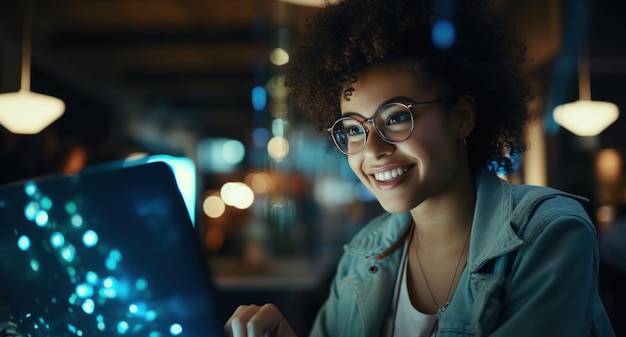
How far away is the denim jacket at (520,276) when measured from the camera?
2.56 ft

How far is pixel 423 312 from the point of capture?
1016 mm

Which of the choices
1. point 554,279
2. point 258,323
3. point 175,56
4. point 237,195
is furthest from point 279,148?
point 554,279

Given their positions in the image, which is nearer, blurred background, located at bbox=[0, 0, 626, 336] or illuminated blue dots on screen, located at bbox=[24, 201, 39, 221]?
illuminated blue dots on screen, located at bbox=[24, 201, 39, 221]

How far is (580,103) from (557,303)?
1.23m

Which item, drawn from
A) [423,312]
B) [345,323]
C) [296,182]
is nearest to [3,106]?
[345,323]

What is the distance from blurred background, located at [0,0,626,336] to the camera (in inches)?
74.0

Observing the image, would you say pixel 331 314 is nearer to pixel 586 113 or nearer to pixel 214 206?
pixel 586 113

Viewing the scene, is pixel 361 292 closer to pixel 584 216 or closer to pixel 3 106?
pixel 584 216

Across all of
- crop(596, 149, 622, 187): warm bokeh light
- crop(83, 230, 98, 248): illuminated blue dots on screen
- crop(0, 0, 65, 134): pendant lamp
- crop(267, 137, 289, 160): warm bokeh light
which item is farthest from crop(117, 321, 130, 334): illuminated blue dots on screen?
crop(267, 137, 289, 160): warm bokeh light

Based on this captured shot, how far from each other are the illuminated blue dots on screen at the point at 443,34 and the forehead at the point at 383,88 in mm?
91

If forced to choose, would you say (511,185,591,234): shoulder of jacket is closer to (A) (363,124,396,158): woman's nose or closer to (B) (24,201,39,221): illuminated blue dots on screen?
(A) (363,124,396,158): woman's nose

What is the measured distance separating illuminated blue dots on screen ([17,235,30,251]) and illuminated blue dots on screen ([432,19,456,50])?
741 mm

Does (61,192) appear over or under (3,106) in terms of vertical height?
under

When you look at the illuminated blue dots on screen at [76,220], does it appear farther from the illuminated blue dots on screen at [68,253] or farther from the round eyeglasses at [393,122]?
the round eyeglasses at [393,122]
